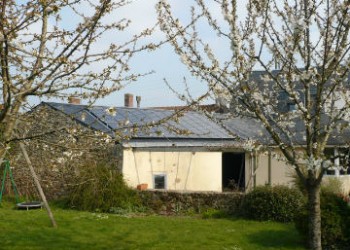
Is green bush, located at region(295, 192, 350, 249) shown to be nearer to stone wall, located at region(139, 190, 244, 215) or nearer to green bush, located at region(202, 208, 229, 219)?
green bush, located at region(202, 208, 229, 219)

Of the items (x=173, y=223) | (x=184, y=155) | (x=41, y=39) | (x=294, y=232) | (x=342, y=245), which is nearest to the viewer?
(x=41, y=39)

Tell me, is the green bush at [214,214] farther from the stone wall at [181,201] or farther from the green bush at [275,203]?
the green bush at [275,203]

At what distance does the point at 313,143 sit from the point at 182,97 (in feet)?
7.58

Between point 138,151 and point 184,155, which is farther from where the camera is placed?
point 184,155

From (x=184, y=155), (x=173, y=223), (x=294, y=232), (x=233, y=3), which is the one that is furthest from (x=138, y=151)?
(x=233, y=3)

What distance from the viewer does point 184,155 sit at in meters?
21.5

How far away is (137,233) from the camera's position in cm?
1220

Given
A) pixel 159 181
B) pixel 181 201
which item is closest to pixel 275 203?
pixel 181 201

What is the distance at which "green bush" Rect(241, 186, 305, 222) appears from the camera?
1432cm

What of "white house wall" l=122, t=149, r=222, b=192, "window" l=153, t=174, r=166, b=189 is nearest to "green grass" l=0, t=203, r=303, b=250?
"white house wall" l=122, t=149, r=222, b=192

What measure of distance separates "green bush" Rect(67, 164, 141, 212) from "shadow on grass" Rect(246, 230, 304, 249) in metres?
5.56

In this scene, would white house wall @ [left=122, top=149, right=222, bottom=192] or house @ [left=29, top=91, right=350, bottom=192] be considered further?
white house wall @ [left=122, top=149, right=222, bottom=192]

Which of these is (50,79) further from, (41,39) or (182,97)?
(182,97)

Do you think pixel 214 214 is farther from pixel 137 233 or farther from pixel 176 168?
pixel 176 168
